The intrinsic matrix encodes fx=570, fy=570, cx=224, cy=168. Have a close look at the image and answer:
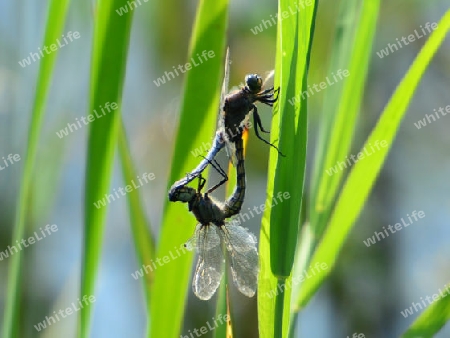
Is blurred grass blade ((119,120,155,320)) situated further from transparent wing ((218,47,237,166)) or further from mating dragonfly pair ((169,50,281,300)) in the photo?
transparent wing ((218,47,237,166))

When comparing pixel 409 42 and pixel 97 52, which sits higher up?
pixel 409 42

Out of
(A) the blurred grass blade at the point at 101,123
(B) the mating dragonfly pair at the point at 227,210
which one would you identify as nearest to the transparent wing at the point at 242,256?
(B) the mating dragonfly pair at the point at 227,210

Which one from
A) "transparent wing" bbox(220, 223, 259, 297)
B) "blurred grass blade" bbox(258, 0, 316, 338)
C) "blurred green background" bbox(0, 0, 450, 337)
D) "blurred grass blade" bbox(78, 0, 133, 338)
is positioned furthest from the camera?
"blurred green background" bbox(0, 0, 450, 337)

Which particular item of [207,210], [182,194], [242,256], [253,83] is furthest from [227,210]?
[253,83]

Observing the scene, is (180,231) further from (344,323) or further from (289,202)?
(344,323)

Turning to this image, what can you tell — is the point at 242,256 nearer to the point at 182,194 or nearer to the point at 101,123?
the point at 182,194

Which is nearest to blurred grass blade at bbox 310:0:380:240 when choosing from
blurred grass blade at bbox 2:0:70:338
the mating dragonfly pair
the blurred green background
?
the mating dragonfly pair

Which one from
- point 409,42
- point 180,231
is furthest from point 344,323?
point 180,231
